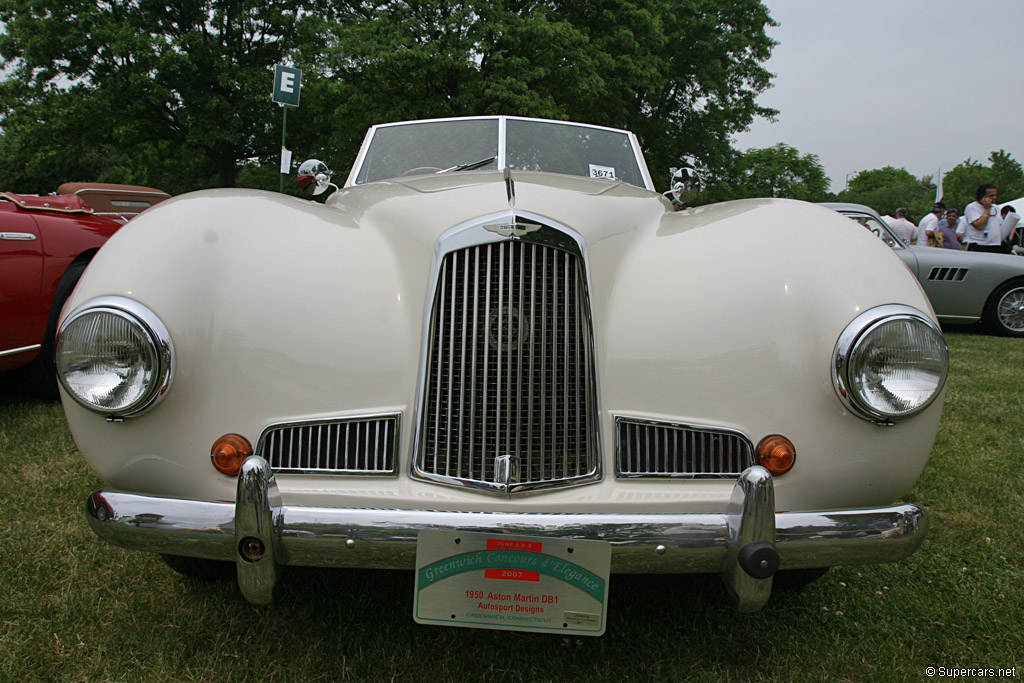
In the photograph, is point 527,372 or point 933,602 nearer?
point 527,372

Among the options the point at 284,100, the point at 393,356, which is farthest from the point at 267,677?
the point at 284,100

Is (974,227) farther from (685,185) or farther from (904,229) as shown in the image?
(685,185)

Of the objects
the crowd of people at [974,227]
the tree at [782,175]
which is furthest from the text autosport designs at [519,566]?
the tree at [782,175]

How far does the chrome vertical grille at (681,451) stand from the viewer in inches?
70.8

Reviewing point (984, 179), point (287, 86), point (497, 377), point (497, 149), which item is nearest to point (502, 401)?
point (497, 377)

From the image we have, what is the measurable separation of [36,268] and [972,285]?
372 inches

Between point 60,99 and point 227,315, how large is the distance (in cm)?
2145

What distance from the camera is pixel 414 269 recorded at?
6.57 ft

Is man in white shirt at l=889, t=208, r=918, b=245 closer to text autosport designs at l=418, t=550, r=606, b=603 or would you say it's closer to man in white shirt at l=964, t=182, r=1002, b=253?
man in white shirt at l=964, t=182, r=1002, b=253

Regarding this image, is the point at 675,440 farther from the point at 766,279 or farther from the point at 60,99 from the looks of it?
the point at 60,99

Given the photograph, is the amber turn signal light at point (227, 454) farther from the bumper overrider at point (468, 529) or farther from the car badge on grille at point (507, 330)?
the car badge on grille at point (507, 330)

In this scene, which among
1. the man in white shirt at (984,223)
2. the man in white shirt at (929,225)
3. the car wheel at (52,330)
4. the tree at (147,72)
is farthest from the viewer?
the tree at (147,72)

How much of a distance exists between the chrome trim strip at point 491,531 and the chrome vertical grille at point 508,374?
234 mm

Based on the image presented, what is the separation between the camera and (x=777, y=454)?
1.79m
